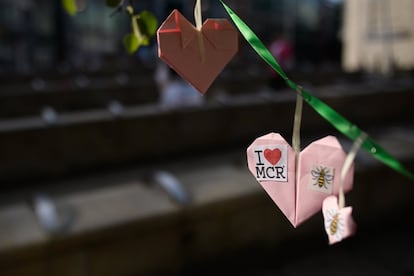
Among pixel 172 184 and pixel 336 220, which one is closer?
pixel 336 220

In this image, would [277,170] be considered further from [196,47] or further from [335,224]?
[196,47]

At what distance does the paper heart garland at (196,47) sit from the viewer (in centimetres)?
80

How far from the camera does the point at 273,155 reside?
2.60 feet

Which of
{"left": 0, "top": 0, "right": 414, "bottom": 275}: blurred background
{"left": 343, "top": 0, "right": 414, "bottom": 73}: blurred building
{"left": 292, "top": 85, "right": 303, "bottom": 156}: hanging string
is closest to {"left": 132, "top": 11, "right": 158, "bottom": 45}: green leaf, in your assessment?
{"left": 0, "top": 0, "right": 414, "bottom": 275}: blurred background

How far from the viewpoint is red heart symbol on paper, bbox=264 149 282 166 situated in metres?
0.79

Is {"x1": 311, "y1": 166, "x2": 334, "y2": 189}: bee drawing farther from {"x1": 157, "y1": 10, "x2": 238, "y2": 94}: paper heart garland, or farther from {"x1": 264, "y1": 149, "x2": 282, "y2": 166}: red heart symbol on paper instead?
{"x1": 157, "y1": 10, "x2": 238, "y2": 94}: paper heart garland

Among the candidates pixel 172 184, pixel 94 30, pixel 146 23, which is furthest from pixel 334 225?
pixel 94 30

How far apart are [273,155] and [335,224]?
160mm

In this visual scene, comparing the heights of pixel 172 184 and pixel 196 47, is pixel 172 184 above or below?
below

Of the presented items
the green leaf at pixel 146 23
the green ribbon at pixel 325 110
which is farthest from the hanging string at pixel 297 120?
the green leaf at pixel 146 23

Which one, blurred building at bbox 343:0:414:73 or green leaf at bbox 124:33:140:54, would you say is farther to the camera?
blurred building at bbox 343:0:414:73

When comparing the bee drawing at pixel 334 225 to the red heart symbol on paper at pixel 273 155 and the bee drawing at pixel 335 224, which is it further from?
the red heart symbol on paper at pixel 273 155

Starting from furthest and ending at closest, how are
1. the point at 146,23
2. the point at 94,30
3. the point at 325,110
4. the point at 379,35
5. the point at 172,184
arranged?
the point at 94,30 → the point at 379,35 → the point at 172,184 → the point at 146,23 → the point at 325,110

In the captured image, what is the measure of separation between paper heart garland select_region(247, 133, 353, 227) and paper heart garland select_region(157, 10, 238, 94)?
6.3 inches
